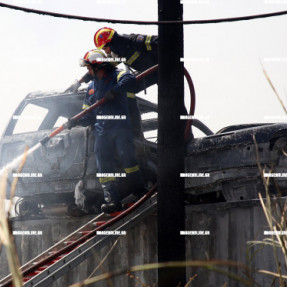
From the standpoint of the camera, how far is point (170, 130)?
459 centimetres

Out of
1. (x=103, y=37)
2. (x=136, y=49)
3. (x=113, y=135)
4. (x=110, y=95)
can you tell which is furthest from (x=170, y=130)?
(x=103, y=37)

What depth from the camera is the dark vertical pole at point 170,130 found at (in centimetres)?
459

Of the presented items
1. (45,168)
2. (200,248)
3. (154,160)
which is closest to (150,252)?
(200,248)

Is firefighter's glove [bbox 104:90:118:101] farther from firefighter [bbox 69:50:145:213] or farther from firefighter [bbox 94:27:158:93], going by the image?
firefighter [bbox 94:27:158:93]

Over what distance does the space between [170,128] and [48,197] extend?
4187 mm

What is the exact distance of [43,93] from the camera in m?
8.61

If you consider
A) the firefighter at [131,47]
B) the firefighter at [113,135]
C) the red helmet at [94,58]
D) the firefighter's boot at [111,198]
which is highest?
the firefighter at [131,47]

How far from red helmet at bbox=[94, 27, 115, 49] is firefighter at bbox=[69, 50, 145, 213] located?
1.58 ft

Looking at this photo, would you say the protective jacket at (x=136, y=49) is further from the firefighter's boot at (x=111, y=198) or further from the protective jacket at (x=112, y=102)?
the firefighter's boot at (x=111, y=198)

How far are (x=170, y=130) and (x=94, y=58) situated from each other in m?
3.20

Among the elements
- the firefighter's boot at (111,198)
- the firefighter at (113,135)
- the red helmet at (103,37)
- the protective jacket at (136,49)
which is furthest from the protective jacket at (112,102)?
the firefighter's boot at (111,198)

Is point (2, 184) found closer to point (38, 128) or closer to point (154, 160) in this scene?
point (154, 160)

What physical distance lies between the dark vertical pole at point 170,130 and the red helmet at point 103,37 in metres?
3.17

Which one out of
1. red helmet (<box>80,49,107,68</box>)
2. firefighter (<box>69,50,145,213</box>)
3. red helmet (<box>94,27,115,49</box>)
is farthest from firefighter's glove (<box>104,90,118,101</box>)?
red helmet (<box>94,27,115,49</box>)
